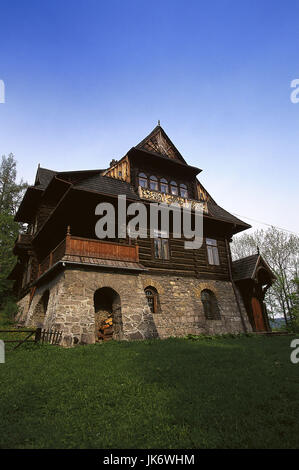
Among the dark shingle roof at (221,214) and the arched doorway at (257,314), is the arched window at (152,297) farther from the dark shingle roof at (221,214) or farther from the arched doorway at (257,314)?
the arched doorway at (257,314)

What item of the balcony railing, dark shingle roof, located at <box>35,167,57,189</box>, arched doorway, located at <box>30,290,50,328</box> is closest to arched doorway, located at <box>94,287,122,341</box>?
arched doorway, located at <box>30,290,50,328</box>

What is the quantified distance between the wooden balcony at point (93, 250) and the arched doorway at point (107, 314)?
64.1 inches

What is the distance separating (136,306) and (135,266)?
1896mm

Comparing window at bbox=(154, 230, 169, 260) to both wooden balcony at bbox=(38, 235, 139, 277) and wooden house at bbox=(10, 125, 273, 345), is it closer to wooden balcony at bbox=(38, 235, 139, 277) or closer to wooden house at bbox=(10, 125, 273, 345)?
wooden house at bbox=(10, 125, 273, 345)

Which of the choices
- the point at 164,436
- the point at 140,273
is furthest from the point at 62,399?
the point at 140,273

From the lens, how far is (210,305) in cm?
1773

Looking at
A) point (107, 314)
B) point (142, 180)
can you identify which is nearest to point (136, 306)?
point (107, 314)

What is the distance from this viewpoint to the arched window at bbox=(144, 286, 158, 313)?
50.3 ft

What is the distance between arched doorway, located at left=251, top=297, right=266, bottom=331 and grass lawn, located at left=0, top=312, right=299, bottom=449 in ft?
33.5

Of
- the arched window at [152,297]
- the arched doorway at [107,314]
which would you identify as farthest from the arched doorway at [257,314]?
the arched doorway at [107,314]

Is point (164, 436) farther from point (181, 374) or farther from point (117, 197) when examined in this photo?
point (117, 197)

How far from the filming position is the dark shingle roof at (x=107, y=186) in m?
14.8

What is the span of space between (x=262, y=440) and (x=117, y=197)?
12339 millimetres
